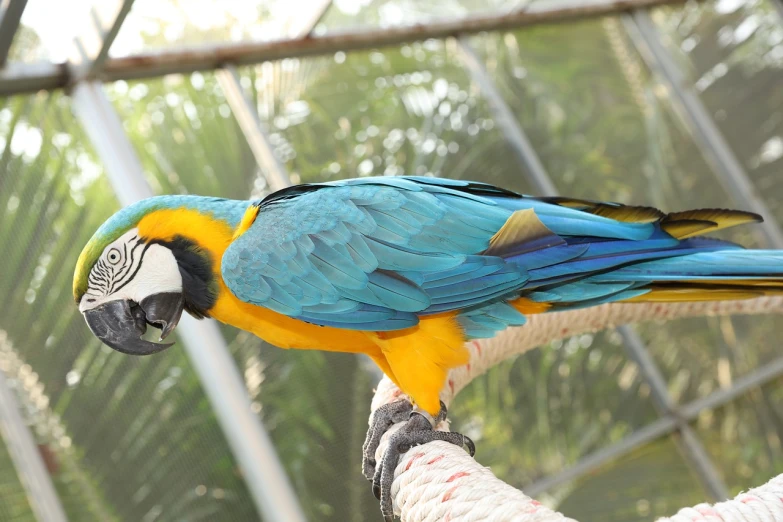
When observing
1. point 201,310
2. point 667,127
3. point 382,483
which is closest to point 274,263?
point 201,310

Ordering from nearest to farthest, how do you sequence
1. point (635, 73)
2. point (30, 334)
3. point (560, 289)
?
point (560, 289)
point (30, 334)
point (635, 73)

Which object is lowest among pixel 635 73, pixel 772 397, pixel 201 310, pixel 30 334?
pixel 772 397

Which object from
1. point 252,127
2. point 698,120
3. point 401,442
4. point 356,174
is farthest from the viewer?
point 698,120

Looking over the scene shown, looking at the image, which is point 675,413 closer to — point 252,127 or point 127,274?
point 252,127

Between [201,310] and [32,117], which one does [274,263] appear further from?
[32,117]

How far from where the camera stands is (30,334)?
1.87m

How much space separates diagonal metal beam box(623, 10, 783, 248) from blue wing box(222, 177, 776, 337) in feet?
6.01

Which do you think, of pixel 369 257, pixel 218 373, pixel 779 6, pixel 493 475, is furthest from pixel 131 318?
pixel 779 6

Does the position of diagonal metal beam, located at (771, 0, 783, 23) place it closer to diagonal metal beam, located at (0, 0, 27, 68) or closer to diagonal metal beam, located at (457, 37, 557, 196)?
diagonal metal beam, located at (457, 37, 557, 196)

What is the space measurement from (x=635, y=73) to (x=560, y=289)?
1.97 meters

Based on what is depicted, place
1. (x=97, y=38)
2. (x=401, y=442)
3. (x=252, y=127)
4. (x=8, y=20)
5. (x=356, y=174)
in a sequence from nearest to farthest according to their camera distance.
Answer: (x=401, y=442) → (x=8, y=20) → (x=97, y=38) → (x=252, y=127) → (x=356, y=174)

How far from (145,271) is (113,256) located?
0.05 meters

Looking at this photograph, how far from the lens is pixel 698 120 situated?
9.19 feet

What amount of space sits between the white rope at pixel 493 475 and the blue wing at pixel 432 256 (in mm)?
149
